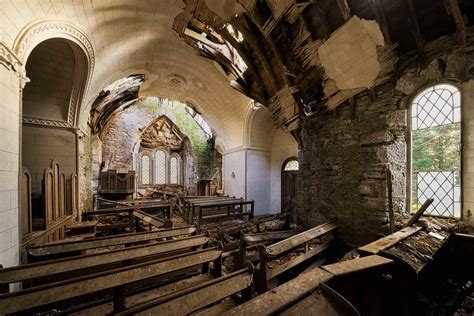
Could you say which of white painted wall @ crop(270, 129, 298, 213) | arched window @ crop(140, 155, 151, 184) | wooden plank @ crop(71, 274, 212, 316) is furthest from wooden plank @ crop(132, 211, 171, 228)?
arched window @ crop(140, 155, 151, 184)

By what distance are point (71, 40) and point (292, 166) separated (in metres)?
7.81

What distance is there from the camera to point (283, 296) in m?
1.41

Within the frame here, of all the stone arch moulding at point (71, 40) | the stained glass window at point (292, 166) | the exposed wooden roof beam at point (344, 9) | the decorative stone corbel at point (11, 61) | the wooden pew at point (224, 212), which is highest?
the exposed wooden roof beam at point (344, 9)

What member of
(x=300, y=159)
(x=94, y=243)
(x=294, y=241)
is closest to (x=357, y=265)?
(x=294, y=241)

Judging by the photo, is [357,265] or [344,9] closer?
[357,265]

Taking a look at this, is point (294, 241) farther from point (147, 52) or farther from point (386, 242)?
point (147, 52)

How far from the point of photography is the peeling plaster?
125 inches

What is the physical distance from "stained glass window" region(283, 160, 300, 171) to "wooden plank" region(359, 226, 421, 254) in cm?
598

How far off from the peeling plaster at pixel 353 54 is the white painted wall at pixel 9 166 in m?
4.40

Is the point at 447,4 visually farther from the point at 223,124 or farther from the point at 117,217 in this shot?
the point at 117,217

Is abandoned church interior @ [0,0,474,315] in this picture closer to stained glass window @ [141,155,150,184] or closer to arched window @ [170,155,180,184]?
stained glass window @ [141,155,150,184]

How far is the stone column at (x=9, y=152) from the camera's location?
227 cm

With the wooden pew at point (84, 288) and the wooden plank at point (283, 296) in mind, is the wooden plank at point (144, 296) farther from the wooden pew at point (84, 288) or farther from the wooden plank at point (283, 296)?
the wooden plank at point (283, 296)

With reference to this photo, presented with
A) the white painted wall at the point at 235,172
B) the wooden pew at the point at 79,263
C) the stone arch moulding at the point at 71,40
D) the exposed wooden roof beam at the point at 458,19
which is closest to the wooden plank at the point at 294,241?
the wooden pew at the point at 79,263
